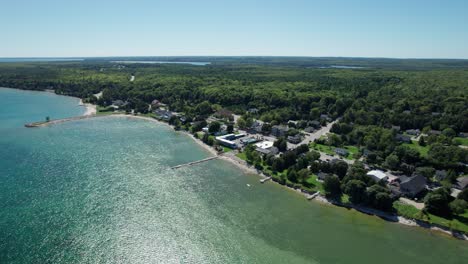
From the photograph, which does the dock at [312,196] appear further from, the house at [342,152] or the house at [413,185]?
the house at [342,152]

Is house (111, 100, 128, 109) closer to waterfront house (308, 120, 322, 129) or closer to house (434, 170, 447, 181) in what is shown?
waterfront house (308, 120, 322, 129)

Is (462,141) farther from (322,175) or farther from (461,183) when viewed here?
(322,175)

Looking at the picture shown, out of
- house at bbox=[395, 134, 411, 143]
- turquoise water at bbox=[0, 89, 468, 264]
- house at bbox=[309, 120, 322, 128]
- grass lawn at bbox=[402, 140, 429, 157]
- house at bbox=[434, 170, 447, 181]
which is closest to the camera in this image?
turquoise water at bbox=[0, 89, 468, 264]

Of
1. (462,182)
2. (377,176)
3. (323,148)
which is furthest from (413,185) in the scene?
(323,148)

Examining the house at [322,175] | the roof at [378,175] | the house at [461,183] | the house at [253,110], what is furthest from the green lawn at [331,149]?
the house at [253,110]

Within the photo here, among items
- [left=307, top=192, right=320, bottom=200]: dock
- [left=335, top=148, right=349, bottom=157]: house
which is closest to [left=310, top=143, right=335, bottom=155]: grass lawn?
[left=335, top=148, right=349, bottom=157]: house

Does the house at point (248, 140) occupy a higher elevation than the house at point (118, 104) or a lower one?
higher
